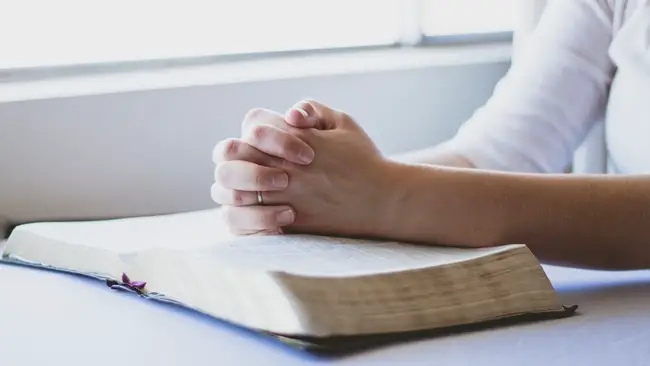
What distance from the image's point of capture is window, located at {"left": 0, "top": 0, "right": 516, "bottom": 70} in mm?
1058

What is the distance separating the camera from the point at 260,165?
2.35 ft

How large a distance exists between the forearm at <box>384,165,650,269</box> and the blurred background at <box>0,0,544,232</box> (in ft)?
1.32

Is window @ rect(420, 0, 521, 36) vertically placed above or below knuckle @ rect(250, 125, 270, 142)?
above

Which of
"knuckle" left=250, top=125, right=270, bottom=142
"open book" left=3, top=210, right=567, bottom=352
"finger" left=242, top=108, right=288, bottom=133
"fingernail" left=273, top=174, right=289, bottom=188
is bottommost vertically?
"open book" left=3, top=210, right=567, bottom=352

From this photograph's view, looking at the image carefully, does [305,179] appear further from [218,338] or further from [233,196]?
[218,338]

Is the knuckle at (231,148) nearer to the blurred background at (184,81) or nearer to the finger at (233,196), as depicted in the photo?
the finger at (233,196)

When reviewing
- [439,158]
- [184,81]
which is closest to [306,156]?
[439,158]

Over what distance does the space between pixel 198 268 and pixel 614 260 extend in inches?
12.1

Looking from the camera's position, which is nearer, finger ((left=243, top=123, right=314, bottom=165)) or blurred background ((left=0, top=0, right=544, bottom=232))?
finger ((left=243, top=123, right=314, bottom=165))

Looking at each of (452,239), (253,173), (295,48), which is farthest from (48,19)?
(452,239)

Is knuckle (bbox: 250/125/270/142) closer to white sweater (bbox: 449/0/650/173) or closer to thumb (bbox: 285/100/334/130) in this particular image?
thumb (bbox: 285/100/334/130)

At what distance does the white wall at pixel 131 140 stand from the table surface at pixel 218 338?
290 mm

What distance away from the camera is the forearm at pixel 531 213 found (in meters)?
0.69

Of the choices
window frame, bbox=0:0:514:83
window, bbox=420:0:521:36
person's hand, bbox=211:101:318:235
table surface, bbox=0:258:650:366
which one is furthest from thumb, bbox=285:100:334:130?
window, bbox=420:0:521:36
